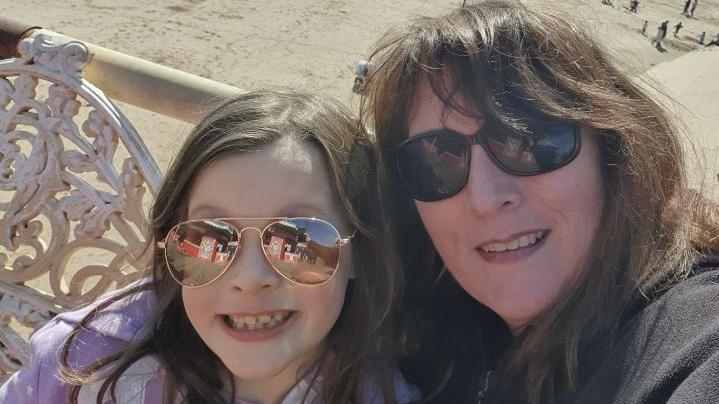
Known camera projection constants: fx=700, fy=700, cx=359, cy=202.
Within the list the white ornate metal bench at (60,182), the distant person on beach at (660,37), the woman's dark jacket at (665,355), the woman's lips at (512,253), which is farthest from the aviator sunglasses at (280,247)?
the distant person on beach at (660,37)

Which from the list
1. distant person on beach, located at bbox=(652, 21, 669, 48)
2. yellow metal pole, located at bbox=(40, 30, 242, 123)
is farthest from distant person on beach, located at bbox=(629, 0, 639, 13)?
yellow metal pole, located at bbox=(40, 30, 242, 123)

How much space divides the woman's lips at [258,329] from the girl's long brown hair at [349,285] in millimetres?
228

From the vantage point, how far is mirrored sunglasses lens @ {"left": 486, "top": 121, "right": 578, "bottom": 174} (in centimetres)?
151

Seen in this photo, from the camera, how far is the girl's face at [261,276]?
1532 mm

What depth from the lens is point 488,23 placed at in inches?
61.4

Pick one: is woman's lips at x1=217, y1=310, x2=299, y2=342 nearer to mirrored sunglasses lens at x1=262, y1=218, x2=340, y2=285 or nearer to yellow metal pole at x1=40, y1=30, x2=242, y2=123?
mirrored sunglasses lens at x1=262, y1=218, x2=340, y2=285

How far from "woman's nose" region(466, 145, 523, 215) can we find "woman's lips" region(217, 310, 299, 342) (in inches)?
18.8

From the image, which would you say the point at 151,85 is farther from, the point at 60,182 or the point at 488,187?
the point at 488,187

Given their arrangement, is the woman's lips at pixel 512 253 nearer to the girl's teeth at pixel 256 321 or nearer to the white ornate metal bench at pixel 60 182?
the girl's teeth at pixel 256 321

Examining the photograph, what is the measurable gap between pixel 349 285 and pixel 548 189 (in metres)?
0.56

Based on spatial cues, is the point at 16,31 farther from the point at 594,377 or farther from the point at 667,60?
the point at 667,60

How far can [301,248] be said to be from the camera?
1.53 meters

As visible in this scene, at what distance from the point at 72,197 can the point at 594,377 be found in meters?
1.80

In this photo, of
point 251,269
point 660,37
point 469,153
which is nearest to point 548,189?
point 469,153
